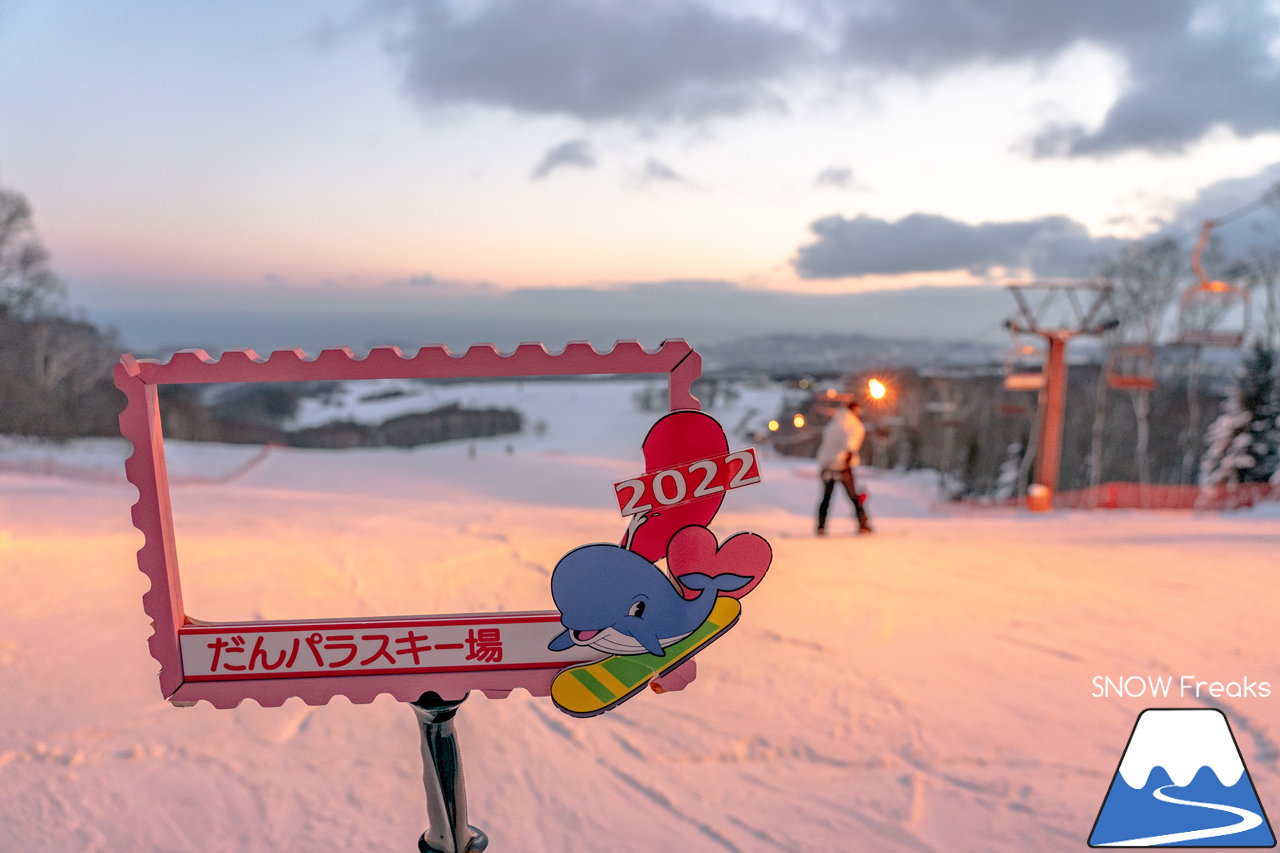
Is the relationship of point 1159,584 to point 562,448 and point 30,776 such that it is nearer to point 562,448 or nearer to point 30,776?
point 30,776

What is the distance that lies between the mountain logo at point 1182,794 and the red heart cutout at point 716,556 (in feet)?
5.74

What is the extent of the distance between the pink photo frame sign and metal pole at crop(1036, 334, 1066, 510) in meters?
14.9

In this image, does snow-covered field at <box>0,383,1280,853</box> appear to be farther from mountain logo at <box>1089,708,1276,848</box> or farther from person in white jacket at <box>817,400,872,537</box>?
person in white jacket at <box>817,400,872,537</box>

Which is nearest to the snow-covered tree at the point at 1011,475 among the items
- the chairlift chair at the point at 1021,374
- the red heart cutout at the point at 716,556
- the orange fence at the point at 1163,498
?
the orange fence at the point at 1163,498

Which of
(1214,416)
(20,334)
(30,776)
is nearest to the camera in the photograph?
(30,776)

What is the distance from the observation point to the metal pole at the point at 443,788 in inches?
64.2

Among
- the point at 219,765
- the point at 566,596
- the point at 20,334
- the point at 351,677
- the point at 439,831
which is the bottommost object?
the point at 219,765

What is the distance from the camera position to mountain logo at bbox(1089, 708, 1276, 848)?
218cm

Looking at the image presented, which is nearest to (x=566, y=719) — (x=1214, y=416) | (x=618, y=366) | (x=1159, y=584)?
(x=618, y=366)

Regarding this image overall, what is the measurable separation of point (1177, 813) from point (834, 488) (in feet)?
19.2

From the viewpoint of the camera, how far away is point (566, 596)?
1485 millimetres

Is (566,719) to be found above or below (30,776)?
below

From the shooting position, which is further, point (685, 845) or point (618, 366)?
point (685, 845)

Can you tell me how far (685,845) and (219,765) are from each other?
6.12 ft
